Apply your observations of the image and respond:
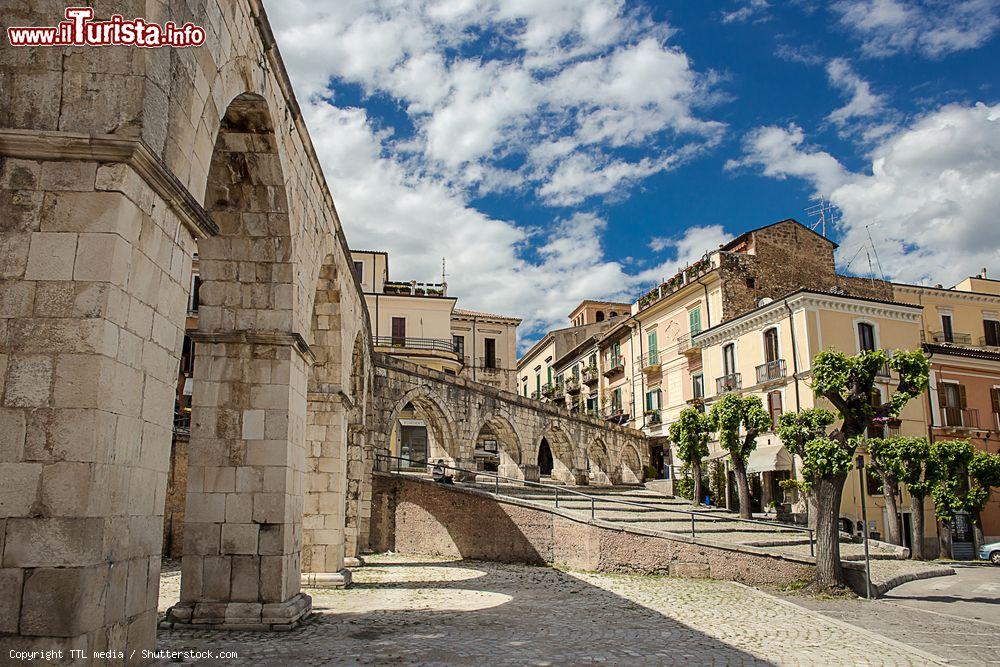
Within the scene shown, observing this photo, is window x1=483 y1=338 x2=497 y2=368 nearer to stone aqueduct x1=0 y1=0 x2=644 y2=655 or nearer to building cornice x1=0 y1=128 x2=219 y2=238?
stone aqueduct x1=0 y1=0 x2=644 y2=655

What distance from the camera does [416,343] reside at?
126 ft

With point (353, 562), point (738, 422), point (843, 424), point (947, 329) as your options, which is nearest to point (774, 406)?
point (738, 422)

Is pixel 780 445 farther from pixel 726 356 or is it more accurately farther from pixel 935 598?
pixel 935 598

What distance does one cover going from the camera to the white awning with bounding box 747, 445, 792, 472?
87.4 ft

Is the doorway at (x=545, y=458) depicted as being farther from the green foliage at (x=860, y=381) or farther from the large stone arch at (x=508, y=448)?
the green foliage at (x=860, y=381)

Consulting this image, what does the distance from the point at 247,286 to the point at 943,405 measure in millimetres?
29144

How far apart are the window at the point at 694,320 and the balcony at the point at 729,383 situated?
3.18 m

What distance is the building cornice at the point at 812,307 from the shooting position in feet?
91.9

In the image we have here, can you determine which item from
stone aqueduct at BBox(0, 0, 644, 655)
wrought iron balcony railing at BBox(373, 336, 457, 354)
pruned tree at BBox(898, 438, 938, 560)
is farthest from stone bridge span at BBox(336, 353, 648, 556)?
pruned tree at BBox(898, 438, 938, 560)

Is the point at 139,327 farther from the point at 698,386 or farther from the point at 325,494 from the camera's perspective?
the point at 698,386

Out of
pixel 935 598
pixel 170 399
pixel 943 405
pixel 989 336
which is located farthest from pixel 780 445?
pixel 170 399

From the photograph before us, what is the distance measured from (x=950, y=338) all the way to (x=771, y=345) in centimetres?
1156

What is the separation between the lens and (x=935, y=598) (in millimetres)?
15367

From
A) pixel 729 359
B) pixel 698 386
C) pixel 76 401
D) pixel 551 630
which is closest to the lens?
pixel 76 401
